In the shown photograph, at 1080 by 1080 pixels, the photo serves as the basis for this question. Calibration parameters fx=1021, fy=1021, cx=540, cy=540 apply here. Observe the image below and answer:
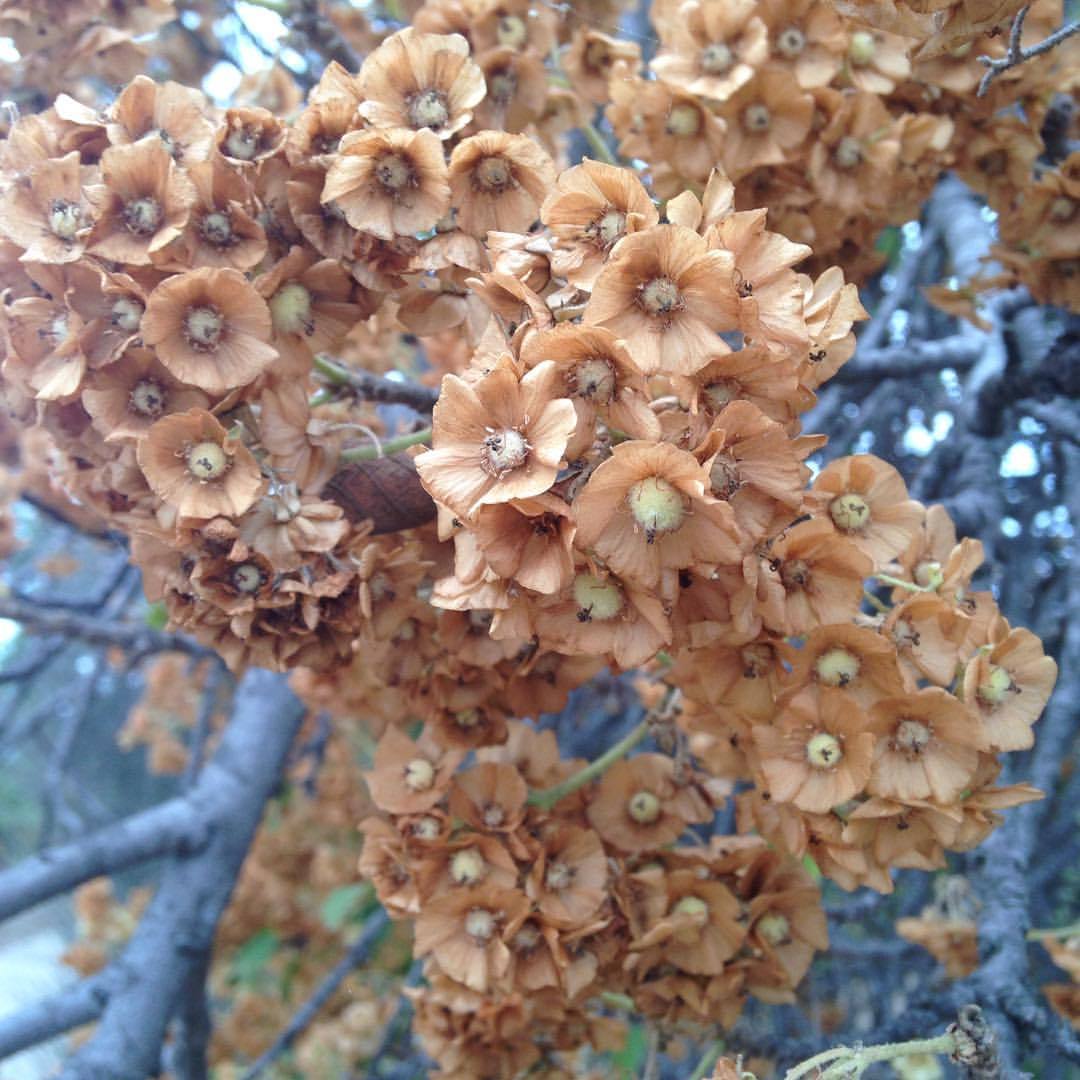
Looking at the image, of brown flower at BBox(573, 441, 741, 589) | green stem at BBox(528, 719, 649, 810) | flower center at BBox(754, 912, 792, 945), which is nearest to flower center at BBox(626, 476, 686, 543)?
brown flower at BBox(573, 441, 741, 589)

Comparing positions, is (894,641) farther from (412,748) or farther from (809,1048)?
(809,1048)

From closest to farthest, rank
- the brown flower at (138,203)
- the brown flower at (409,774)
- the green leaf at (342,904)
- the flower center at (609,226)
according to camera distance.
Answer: the flower center at (609,226) → the brown flower at (138,203) → the brown flower at (409,774) → the green leaf at (342,904)

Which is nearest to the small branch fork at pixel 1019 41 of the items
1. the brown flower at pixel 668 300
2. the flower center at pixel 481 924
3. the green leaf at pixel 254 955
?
the brown flower at pixel 668 300

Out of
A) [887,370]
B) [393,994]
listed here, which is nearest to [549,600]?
[887,370]

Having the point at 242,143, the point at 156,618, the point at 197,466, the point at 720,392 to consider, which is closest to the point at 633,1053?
the point at 156,618

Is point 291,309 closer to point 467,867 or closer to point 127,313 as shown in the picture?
point 127,313

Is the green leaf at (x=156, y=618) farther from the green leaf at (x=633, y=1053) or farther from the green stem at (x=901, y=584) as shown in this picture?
the green stem at (x=901, y=584)
